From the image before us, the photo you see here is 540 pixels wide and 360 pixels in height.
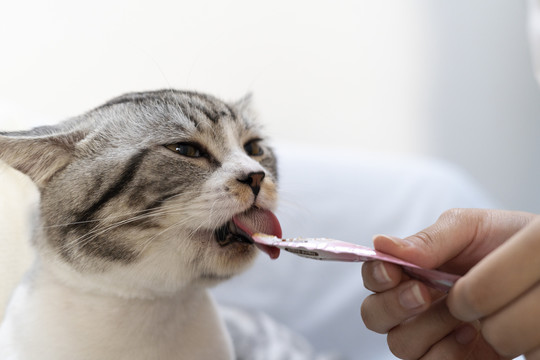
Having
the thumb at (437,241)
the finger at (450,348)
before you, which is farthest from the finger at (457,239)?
the finger at (450,348)

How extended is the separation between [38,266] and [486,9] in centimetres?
242

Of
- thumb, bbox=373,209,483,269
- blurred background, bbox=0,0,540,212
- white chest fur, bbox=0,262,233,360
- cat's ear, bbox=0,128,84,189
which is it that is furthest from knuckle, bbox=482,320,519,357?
blurred background, bbox=0,0,540,212

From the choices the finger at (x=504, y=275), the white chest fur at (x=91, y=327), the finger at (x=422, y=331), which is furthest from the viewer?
the white chest fur at (x=91, y=327)

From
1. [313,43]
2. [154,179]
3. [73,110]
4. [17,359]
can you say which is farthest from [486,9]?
[17,359]

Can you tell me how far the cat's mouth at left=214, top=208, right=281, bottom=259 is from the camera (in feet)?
2.75

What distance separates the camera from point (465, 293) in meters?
0.61

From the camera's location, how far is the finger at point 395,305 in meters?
0.68

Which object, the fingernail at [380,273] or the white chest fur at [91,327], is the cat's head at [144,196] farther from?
the fingernail at [380,273]

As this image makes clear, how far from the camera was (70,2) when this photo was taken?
1465 mm

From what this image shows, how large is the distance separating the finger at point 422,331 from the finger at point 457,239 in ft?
0.27

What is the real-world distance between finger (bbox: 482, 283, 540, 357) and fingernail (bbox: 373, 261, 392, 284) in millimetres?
137

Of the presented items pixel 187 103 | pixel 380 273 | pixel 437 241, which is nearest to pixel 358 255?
pixel 380 273

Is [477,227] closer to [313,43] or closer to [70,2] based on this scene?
[70,2]

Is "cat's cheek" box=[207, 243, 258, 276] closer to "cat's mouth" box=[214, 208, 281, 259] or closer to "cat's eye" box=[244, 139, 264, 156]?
"cat's mouth" box=[214, 208, 281, 259]
